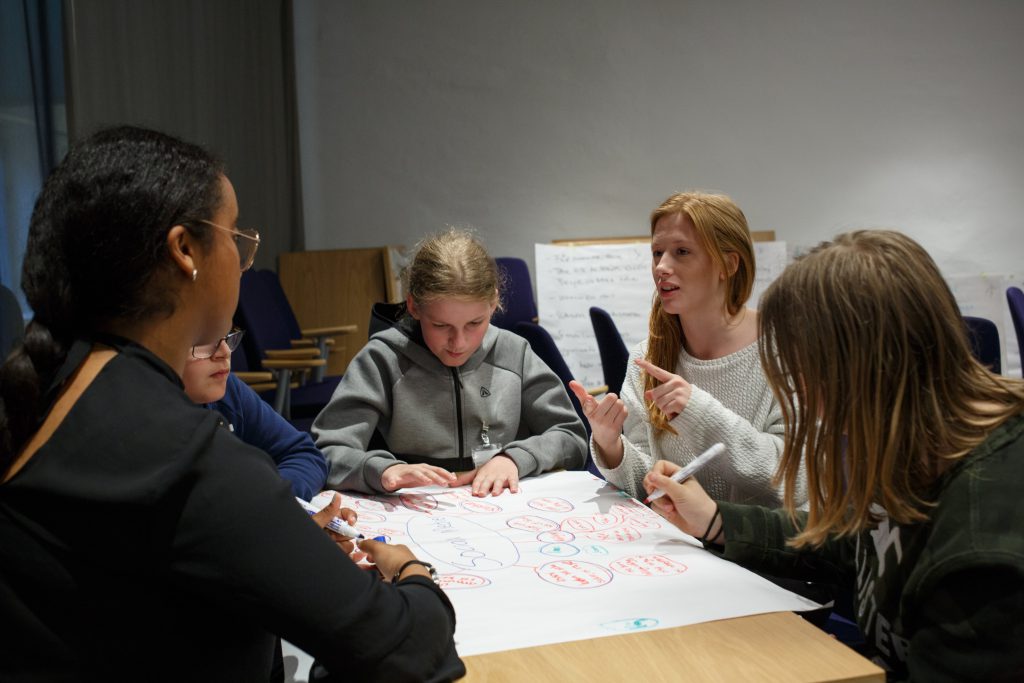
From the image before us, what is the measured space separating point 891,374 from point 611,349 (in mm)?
1877

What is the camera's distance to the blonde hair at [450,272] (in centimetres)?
190

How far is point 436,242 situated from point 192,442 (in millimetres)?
1310

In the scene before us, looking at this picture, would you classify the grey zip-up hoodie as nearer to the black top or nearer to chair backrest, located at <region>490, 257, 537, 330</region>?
the black top

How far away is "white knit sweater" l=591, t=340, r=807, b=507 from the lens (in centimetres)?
162

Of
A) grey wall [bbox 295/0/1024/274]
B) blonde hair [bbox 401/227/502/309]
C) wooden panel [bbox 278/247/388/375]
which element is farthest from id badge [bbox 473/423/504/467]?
grey wall [bbox 295/0/1024/274]

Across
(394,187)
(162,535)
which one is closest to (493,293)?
(162,535)

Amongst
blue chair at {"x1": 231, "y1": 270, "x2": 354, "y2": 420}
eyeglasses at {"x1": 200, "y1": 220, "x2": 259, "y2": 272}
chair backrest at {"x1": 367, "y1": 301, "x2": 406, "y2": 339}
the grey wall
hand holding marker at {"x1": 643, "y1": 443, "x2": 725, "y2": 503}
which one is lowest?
blue chair at {"x1": 231, "y1": 270, "x2": 354, "y2": 420}

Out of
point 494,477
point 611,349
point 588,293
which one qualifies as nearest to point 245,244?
point 494,477

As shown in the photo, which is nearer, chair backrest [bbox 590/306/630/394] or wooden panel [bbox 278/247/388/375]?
chair backrest [bbox 590/306/630/394]

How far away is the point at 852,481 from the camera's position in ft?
3.11

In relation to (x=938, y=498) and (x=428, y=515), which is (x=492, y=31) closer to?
(x=428, y=515)

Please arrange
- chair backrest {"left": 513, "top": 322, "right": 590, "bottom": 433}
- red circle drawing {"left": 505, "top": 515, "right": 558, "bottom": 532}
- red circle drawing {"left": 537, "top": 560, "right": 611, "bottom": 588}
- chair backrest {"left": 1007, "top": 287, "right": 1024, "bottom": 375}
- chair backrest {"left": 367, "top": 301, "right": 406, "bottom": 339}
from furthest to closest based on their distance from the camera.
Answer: chair backrest {"left": 1007, "top": 287, "right": 1024, "bottom": 375}, chair backrest {"left": 513, "top": 322, "right": 590, "bottom": 433}, chair backrest {"left": 367, "top": 301, "right": 406, "bottom": 339}, red circle drawing {"left": 505, "top": 515, "right": 558, "bottom": 532}, red circle drawing {"left": 537, "top": 560, "right": 611, "bottom": 588}

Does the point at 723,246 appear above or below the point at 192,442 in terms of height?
A: above

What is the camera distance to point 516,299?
14.8ft
